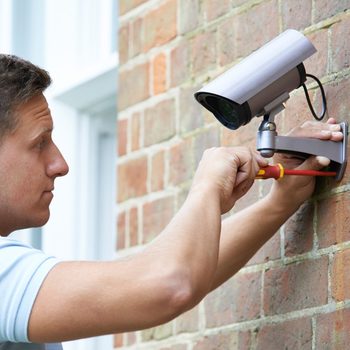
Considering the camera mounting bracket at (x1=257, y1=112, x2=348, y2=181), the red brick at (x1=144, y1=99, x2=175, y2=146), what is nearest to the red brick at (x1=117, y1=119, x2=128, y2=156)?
the red brick at (x1=144, y1=99, x2=175, y2=146)

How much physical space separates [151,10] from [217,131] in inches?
21.0

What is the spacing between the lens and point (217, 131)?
3115 millimetres

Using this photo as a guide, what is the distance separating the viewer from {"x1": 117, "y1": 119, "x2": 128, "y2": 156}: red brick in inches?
139

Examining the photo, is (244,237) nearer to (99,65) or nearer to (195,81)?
(195,81)

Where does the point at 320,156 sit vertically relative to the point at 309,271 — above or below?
above

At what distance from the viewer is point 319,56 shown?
9.06ft

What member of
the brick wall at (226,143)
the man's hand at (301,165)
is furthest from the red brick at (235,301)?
the man's hand at (301,165)

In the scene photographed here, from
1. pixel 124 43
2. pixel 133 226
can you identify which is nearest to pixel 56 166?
pixel 133 226

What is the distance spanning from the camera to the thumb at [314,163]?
8.63 ft

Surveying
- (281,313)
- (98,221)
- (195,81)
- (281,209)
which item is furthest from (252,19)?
(98,221)

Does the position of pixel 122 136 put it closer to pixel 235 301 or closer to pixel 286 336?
pixel 235 301

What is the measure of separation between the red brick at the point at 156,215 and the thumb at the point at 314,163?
0.69m

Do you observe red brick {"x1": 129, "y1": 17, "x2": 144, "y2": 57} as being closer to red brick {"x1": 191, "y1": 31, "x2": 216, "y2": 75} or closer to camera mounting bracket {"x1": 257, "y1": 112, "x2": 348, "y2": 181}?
red brick {"x1": 191, "y1": 31, "x2": 216, "y2": 75}

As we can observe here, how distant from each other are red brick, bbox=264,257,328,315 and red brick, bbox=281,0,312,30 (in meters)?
0.53
